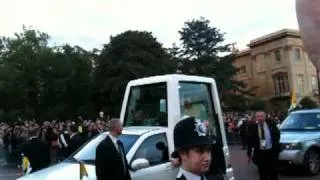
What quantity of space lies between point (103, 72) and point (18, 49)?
1452 cm

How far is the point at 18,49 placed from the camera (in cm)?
→ 7400

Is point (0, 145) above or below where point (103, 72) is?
below

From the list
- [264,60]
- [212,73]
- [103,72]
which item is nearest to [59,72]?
[103,72]

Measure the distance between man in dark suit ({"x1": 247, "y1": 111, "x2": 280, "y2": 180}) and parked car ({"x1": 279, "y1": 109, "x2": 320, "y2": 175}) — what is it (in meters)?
3.09

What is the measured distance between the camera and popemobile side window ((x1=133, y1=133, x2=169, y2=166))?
8.86m

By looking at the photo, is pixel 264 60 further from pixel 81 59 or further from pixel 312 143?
pixel 312 143

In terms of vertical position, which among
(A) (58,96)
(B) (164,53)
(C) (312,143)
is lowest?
(C) (312,143)

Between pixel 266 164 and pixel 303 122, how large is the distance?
460cm

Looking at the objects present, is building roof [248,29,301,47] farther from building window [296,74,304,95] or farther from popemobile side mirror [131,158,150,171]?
popemobile side mirror [131,158,150,171]

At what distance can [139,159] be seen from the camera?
8398 mm

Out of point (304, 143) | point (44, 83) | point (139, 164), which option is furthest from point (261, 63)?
point (139, 164)

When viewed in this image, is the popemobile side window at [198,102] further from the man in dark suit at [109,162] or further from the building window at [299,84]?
the building window at [299,84]

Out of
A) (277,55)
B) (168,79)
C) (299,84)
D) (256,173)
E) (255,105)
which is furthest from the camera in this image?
(277,55)

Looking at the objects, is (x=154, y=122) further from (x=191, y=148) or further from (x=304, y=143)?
(x=191, y=148)
